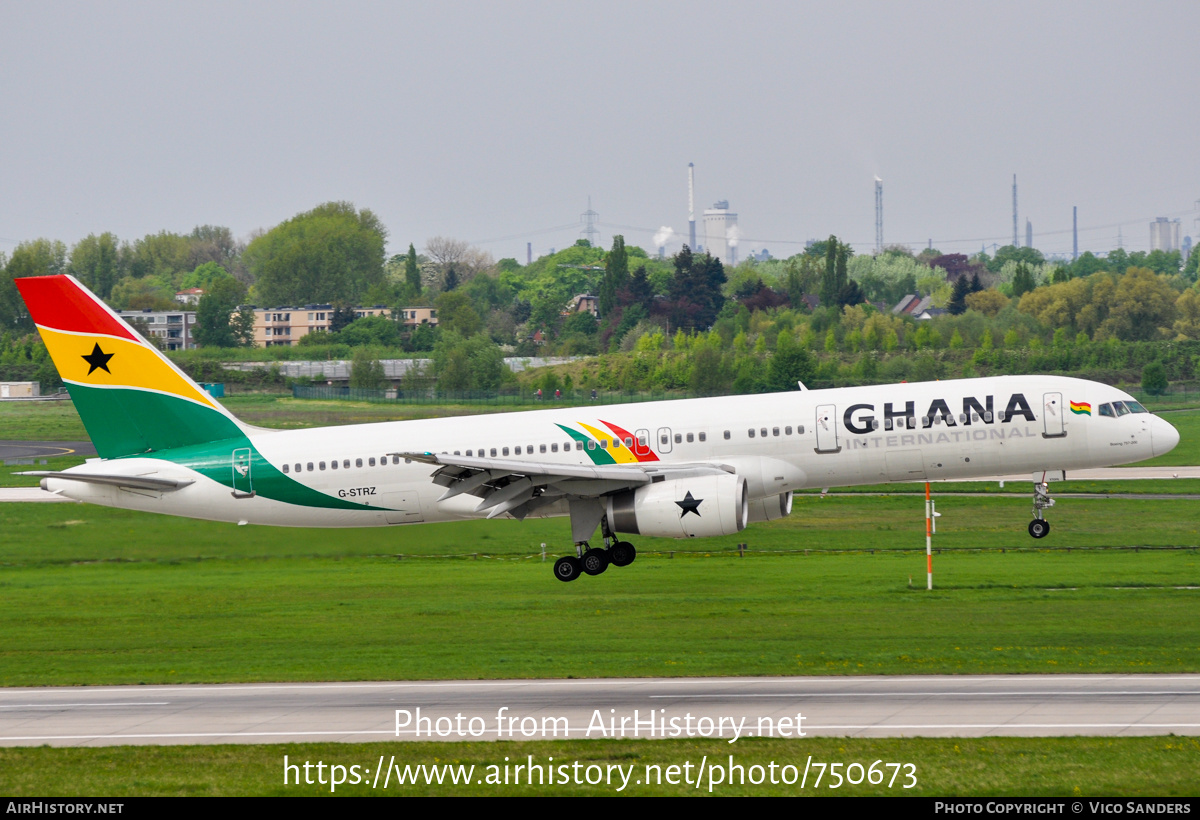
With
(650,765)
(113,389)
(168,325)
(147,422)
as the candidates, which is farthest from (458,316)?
(650,765)

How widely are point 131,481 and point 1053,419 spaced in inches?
1110

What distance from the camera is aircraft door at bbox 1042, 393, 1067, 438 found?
37812mm

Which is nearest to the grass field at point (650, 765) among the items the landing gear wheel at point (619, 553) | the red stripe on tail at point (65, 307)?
the landing gear wheel at point (619, 553)

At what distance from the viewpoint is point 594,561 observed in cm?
3831

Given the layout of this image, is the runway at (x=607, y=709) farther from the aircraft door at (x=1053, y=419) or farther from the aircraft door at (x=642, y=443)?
the aircraft door at (x=1053, y=419)

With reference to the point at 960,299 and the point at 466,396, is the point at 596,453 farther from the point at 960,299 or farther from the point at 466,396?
the point at 960,299

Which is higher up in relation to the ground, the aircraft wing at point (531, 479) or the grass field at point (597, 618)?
the aircraft wing at point (531, 479)

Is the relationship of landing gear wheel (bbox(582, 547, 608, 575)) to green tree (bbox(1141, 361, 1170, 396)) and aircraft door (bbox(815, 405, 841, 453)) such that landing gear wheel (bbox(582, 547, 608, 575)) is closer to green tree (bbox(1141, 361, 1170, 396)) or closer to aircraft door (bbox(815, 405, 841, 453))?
aircraft door (bbox(815, 405, 841, 453))

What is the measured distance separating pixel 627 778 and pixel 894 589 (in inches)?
1071

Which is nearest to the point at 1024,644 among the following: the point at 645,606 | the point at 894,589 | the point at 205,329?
the point at 894,589

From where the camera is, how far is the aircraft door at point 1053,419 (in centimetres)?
3781

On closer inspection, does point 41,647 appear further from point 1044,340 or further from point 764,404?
point 1044,340

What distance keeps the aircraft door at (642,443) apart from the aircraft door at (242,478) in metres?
12.5

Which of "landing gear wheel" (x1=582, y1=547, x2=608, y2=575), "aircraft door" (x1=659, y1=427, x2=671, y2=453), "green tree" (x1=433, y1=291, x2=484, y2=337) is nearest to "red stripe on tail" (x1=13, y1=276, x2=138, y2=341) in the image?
"landing gear wheel" (x1=582, y1=547, x2=608, y2=575)
